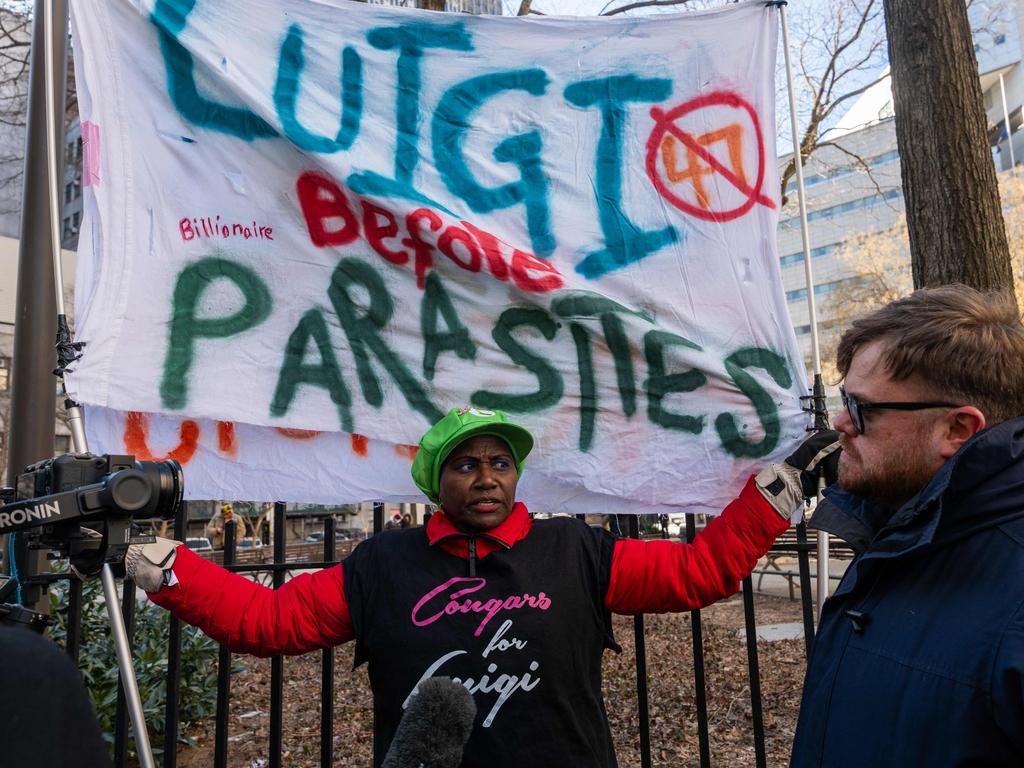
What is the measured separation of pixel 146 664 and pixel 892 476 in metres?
4.74

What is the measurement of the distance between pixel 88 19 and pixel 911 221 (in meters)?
3.49

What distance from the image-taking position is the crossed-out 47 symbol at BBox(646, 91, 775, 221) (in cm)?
322

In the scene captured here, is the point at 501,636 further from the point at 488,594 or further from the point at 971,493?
the point at 971,493

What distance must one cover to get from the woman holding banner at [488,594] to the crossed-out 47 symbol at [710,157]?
1.17 m

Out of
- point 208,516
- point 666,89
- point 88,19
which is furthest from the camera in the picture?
point 208,516

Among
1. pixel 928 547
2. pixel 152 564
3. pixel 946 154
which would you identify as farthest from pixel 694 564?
pixel 946 154

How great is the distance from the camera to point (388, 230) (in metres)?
3.02

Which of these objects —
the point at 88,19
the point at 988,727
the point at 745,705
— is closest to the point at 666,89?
the point at 88,19

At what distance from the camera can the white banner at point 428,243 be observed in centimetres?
283

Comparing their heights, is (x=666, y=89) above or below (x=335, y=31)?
below

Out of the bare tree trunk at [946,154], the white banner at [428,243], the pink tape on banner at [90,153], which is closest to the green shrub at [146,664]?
the white banner at [428,243]

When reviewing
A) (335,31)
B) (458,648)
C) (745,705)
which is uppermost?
(335,31)

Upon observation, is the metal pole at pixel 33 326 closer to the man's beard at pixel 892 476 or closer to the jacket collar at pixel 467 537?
the jacket collar at pixel 467 537

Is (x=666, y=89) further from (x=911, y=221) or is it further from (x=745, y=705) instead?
(x=745, y=705)
